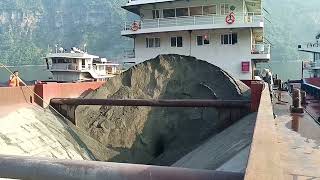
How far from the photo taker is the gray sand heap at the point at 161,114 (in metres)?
14.1

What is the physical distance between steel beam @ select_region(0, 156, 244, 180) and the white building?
21.5 metres

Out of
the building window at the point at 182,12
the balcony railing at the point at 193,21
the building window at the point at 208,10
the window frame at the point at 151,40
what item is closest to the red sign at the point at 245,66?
the balcony railing at the point at 193,21

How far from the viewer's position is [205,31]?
25.1 metres

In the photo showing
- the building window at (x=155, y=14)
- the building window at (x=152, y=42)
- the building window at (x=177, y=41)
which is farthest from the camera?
the building window at (x=152, y=42)

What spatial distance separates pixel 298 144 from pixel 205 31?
57.7 ft

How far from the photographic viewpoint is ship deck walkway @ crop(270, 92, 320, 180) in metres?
6.16

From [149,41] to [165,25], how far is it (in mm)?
2006

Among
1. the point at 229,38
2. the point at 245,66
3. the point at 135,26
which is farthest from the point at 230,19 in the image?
the point at 135,26

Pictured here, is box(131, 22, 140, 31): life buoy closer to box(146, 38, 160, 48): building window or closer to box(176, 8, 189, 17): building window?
box(146, 38, 160, 48): building window

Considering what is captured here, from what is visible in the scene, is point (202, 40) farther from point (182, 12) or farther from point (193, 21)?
point (182, 12)

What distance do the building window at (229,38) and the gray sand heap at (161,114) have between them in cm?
825

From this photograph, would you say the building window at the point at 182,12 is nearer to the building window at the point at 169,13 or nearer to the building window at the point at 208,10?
the building window at the point at 169,13

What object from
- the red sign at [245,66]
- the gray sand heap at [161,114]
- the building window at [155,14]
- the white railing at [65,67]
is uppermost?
the building window at [155,14]

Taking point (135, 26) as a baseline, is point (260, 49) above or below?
below
